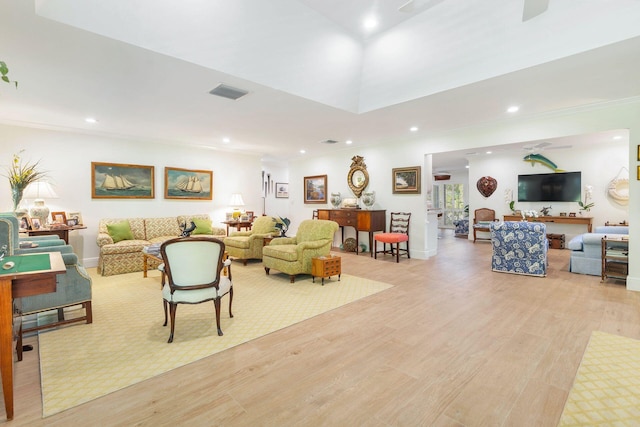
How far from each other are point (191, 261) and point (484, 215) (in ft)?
29.4

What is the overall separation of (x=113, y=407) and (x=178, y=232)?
16.7 ft

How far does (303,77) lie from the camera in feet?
12.7

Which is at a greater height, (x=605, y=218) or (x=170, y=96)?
(x=170, y=96)

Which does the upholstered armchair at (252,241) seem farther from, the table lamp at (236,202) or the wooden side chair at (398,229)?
the wooden side chair at (398,229)

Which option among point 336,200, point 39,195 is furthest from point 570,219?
point 39,195

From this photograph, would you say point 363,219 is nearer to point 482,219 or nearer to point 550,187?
point 482,219

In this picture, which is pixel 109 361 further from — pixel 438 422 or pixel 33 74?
pixel 33 74

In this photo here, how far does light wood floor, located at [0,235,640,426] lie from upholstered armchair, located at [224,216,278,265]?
2899 millimetres

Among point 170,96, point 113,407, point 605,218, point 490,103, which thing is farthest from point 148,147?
point 605,218

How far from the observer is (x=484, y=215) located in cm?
919

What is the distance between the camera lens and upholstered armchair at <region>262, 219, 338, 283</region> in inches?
182

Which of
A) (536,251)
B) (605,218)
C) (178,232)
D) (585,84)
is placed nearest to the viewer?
(585,84)

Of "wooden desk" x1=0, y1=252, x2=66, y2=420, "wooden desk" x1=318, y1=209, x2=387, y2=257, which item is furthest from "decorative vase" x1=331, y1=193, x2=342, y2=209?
"wooden desk" x1=0, y1=252, x2=66, y2=420

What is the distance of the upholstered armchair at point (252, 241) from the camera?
588 cm
